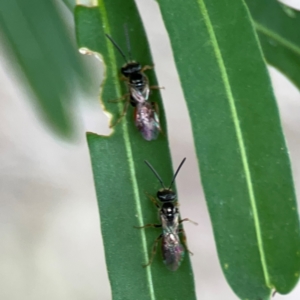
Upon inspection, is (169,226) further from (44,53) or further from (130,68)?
(44,53)

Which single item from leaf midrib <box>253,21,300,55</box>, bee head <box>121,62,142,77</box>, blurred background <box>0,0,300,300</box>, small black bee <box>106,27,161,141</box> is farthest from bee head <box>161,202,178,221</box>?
blurred background <box>0,0,300,300</box>

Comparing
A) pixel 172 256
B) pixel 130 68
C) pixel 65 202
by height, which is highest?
pixel 65 202

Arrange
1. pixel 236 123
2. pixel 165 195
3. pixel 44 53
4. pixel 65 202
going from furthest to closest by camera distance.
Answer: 1. pixel 65 202
2. pixel 44 53
3. pixel 165 195
4. pixel 236 123

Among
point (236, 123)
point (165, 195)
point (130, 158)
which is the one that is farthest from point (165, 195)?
point (236, 123)

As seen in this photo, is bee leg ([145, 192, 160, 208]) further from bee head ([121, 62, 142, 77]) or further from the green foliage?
bee head ([121, 62, 142, 77])

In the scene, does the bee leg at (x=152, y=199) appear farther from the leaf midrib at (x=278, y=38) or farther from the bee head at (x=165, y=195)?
the leaf midrib at (x=278, y=38)

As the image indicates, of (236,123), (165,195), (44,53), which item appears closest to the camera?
(236,123)

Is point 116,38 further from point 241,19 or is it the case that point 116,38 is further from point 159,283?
point 159,283

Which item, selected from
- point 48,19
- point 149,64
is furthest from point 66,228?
point 149,64
